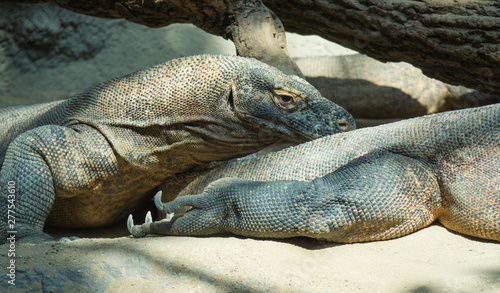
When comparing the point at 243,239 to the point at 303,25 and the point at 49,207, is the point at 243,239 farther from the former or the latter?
the point at 303,25

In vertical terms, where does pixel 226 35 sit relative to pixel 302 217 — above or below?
above

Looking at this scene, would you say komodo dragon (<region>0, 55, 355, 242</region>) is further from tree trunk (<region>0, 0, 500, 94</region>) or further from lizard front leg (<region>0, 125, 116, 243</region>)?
tree trunk (<region>0, 0, 500, 94</region>)

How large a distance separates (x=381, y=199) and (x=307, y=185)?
1.56 feet

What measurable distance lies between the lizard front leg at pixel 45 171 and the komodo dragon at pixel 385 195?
1.81ft

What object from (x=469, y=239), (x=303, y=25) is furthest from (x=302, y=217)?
(x=303, y=25)

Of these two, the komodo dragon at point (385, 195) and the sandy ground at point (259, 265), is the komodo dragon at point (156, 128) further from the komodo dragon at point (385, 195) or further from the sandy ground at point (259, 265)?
the sandy ground at point (259, 265)

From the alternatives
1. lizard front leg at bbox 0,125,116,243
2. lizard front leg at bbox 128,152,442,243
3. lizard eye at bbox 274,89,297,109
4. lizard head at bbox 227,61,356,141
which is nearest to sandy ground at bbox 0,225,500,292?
lizard front leg at bbox 128,152,442,243

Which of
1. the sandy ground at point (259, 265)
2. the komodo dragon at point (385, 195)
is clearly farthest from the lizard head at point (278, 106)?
the sandy ground at point (259, 265)

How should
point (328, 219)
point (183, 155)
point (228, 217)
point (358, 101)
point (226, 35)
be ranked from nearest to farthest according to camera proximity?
point (328, 219) < point (228, 217) < point (183, 155) < point (226, 35) < point (358, 101)

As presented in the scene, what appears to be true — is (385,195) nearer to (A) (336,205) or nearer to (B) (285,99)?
(A) (336,205)

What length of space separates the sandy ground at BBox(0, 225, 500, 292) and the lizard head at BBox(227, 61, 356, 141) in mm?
871

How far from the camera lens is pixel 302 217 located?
3002 mm

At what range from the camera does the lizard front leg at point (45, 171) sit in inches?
131

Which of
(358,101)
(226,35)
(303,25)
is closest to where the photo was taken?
(226,35)
